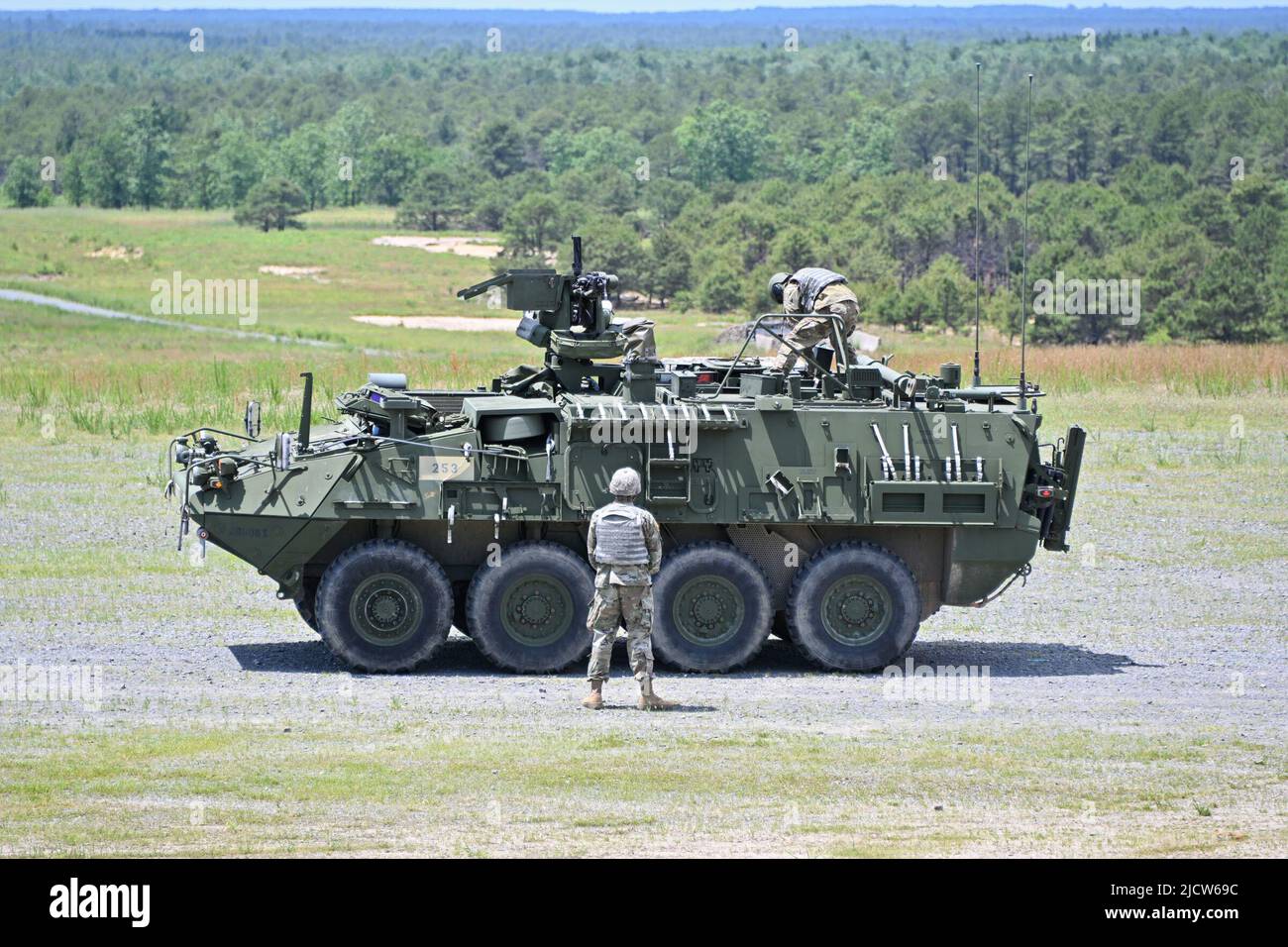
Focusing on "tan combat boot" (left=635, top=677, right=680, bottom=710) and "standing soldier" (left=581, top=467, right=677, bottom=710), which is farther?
"tan combat boot" (left=635, top=677, right=680, bottom=710)

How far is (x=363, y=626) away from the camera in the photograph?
15.5m

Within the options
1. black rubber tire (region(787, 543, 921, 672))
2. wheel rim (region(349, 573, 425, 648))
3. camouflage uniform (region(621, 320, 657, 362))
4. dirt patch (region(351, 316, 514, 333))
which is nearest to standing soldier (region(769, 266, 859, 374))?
camouflage uniform (region(621, 320, 657, 362))

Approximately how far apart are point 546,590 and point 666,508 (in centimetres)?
108

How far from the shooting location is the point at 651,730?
13.8 meters

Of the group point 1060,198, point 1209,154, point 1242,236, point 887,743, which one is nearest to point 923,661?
point 887,743

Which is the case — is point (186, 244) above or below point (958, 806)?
above

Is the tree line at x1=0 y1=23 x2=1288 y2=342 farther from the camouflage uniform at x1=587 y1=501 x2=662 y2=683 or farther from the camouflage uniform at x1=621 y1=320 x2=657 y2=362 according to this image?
the camouflage uniform at x1=587 y1=501 x2=662 y2=683

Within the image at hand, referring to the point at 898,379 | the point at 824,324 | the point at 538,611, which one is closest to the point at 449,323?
the point at 824,324

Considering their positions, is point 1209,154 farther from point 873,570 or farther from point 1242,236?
point 873,570

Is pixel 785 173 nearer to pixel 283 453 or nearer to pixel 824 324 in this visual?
pixel 824 324

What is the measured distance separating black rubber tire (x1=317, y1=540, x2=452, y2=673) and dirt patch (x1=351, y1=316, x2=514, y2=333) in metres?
39.4

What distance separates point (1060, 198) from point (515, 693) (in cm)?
6248

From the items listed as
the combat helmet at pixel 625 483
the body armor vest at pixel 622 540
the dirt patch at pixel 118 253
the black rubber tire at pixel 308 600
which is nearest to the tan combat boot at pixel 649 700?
the body armor vest at pixel 622 540

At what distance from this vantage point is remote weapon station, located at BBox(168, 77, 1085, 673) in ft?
51.0
